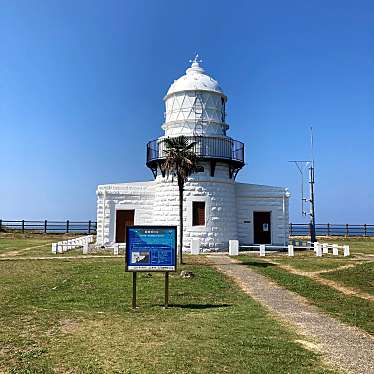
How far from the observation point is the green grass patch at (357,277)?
1316 cm

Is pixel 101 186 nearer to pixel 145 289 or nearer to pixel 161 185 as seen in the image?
pixel 161 185

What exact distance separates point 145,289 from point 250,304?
310cm

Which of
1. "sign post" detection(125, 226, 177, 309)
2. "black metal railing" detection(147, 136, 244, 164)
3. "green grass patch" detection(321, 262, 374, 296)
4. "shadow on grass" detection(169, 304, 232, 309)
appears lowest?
"shadow on grass" detection(169, 304, 232, 309)

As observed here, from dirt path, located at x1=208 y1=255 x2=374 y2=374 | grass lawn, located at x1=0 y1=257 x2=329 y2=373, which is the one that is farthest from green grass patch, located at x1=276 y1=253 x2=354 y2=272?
grass lawn, located at x1=0 y1=257 x2=329 y2=373

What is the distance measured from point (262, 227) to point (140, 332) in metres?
19.6

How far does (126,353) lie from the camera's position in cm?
619

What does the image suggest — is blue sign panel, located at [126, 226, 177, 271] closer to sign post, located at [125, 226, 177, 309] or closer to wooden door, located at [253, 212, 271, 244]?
sign post, located at [125, 226, 177, 309]

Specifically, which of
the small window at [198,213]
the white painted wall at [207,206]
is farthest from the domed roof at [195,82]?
the small window at [198,213]

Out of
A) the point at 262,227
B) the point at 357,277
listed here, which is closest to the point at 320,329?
the point at 357,277

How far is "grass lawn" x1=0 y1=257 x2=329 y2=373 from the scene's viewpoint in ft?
18.9

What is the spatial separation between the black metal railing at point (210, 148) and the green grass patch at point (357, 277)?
1000cm

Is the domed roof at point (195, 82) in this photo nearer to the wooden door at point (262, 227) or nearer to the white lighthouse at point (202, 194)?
the white lighthouse at point (202, 194)

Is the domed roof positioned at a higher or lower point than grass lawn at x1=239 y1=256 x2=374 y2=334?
higher

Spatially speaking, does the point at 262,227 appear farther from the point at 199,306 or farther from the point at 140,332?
the point at 140,332
